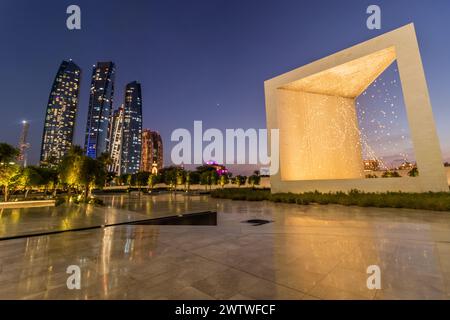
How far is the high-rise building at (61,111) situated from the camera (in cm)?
15375

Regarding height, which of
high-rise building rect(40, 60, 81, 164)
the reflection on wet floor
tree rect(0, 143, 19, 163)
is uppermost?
high-rise building rect(40, 60, 81, 164)

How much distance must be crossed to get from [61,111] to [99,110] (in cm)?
3593

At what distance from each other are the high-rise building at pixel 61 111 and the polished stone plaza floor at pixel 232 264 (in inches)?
7266

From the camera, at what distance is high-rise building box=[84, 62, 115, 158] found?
186500 mm

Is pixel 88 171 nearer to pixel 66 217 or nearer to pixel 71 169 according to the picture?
pixel 71 169

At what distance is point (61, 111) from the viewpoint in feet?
516

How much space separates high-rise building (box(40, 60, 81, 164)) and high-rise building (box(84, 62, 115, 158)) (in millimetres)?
24880

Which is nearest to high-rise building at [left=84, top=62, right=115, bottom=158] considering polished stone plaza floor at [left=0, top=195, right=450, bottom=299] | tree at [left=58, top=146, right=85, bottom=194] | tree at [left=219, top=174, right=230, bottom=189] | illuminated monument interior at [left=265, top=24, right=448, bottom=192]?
tree at [left=219, top=174, right=230, bottom=189]

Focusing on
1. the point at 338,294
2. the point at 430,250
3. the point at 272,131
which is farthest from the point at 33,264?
the point at 272,131

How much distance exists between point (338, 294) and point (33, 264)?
6036 mm

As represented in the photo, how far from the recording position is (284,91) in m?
23.1

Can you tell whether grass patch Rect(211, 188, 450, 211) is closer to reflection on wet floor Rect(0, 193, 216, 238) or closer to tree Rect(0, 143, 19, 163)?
reflection on wet floor Rect(0, 193, 216, 238)

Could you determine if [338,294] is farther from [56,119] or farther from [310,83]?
[56,119]

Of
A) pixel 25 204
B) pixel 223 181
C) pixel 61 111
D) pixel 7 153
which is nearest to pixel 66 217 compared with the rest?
pixel 25 204
